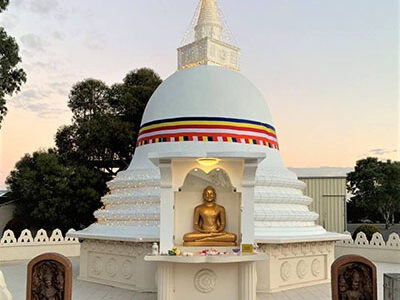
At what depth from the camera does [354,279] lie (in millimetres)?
7434

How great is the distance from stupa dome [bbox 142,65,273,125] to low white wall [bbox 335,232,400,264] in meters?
7.20

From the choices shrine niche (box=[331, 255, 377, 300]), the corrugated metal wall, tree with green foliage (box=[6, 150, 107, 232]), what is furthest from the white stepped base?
the corrugated metal wall

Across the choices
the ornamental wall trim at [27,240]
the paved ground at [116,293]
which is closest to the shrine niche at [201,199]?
the paved ground at [116,293]

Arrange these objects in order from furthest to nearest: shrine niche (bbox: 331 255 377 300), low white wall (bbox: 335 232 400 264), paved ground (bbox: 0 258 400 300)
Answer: low white wall (bbox: 335 232 400 264)
paved ground (bbox: 0 258 400 300)
shrine niche (bbox: 331 255 377 300)

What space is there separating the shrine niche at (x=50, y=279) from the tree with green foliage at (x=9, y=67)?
8.08 m

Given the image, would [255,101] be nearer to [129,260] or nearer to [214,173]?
[214,173]

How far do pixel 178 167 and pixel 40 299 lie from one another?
3793 millimetres

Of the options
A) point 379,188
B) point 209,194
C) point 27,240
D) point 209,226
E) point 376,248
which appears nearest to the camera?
point 209,226

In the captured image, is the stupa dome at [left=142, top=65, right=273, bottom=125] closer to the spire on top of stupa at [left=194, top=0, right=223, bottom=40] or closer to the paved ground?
the spire on top of stupa at [left=194, top=0, right=223, bottom=40]

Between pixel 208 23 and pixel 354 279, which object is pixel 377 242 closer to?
pixel 208 23

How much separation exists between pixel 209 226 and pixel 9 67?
917 cm

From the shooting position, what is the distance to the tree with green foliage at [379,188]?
36.9 m

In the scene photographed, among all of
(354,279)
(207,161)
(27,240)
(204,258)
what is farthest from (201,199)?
(27,240)

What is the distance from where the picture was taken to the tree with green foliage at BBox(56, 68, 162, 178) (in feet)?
91.9
